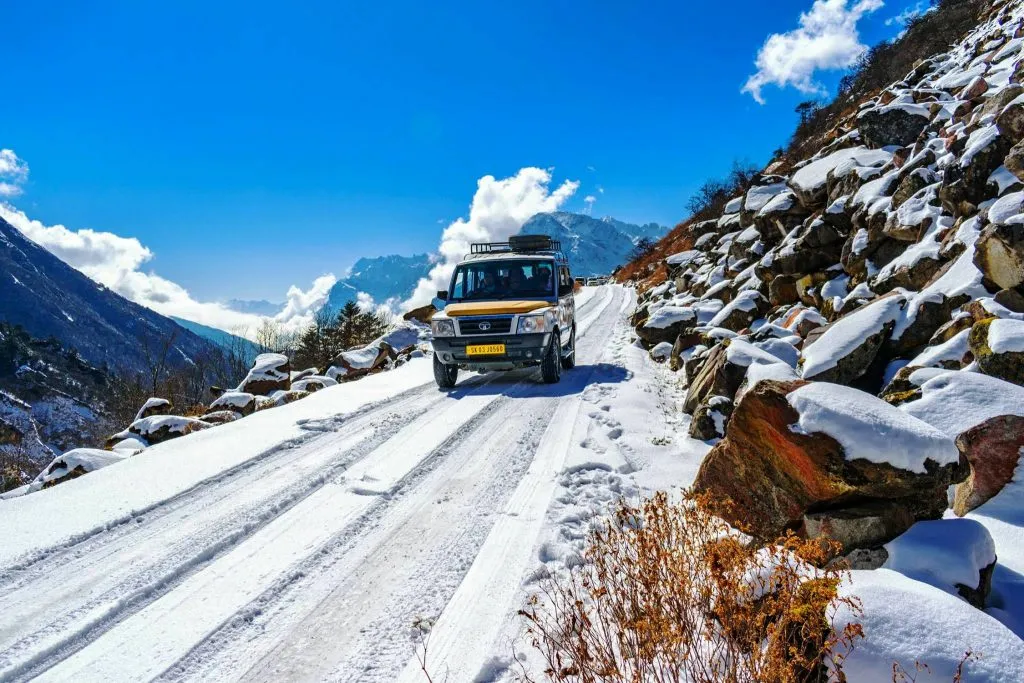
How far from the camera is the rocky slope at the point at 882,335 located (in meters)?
3.12

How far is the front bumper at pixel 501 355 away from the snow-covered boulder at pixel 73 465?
16.4ft

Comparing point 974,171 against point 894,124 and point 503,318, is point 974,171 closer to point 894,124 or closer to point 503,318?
point 894,124

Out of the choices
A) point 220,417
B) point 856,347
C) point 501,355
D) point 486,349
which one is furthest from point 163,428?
point 856,347

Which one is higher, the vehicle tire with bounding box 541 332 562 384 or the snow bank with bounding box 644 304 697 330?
the snow bank with bounding box 644 304 697 330

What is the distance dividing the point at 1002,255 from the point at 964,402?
105 inches

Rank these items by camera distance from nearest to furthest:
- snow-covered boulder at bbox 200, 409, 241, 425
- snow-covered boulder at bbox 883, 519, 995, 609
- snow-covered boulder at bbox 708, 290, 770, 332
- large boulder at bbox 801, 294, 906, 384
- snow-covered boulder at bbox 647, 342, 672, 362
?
snow-covered boulder at bbox 883, 519, 995, 609 < large boulder at bbox 801, 294, 906, 384 < snow-covered boulder at bbox 200, 409, 241, 425 < snow-covered boulder at bbox 708, 290, 770, 332 < snow-covered boulder at bbox 647, 342, 672, 362

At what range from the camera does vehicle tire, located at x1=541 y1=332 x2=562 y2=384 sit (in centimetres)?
988

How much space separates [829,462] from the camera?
3.19 meters

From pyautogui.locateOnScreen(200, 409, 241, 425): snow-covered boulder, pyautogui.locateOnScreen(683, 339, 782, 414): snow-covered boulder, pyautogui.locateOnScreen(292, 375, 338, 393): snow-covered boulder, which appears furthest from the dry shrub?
pyautogui.locateOnScreen(292, 375, 338, 393): snow-covered boulder

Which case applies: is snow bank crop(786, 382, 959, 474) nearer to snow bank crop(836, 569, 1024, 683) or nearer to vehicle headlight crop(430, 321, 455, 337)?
snow bank crop(836, 569, 1024, 683)

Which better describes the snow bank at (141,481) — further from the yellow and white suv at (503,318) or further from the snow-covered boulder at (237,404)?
the snow-covered boulder at (237,404)

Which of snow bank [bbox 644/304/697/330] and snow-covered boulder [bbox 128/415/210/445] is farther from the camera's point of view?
snow bank [bbox 644/304/697/330]

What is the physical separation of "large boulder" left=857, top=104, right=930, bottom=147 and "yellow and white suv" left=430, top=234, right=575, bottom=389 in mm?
7774

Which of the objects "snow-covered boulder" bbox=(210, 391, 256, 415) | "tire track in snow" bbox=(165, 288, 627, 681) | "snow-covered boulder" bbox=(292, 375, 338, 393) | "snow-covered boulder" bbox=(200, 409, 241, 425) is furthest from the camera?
"snow-covered boulder" bbox=(292, 375, 338, 393)
